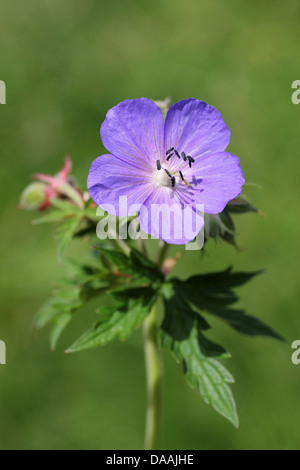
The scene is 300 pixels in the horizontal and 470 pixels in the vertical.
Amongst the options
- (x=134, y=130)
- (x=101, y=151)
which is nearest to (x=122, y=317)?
(x=134, y=130)

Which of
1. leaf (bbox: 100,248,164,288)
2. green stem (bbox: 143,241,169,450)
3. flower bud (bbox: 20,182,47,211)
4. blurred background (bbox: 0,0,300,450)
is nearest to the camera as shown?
Answer: leaf (bbox: 100,248,164,288)

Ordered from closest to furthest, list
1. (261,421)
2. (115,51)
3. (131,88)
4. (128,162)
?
1. (128,162)
2. (261,421)
3. (131,88)
4. (115,51)

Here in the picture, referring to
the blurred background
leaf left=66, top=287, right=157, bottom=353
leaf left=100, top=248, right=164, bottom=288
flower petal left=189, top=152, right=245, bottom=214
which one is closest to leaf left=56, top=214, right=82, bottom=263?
leaf left=100, top=248, right=164, bottom=288

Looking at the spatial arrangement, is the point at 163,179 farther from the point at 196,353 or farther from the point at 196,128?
the point at 196,353

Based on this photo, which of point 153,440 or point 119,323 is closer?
point 119,323

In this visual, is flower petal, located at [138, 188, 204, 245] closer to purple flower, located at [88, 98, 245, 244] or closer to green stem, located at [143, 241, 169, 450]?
purple flower, located at [88, 98, 245, 244]
